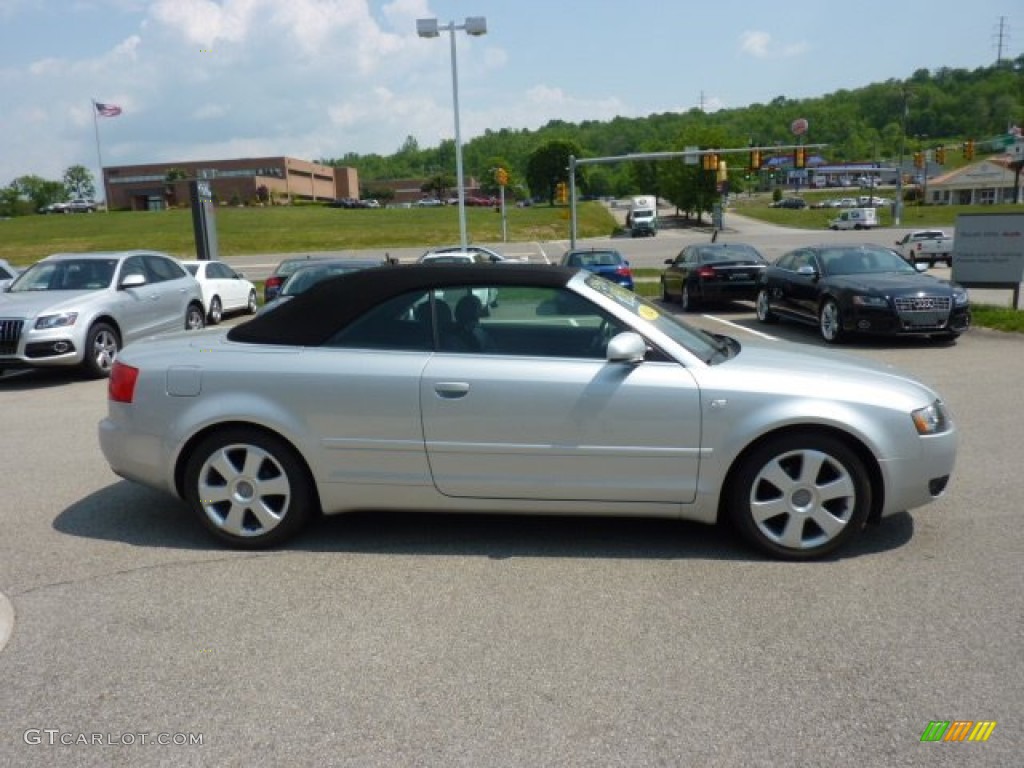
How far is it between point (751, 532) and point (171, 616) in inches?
111

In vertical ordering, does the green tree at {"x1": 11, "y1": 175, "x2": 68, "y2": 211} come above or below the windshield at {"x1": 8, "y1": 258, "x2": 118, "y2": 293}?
above

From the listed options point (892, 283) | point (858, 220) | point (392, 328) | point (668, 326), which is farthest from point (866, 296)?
point (858, 220)

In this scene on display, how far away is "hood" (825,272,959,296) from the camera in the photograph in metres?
11.6

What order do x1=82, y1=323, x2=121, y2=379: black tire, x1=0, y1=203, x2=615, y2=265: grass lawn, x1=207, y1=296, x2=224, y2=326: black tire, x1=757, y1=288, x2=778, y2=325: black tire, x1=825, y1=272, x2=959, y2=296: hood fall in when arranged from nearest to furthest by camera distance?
1. x1=82, y1=323, x2=121, y2=379: black tire
2. x1=825, y1=272, x2=959, y2=296: hood
3. x1=757, y1=288, x2=778, y2=325: black tire
4. x1=207, y1=296, x2=224, y2=326: black tire
5. x1=0, y1=203, x2=615, y2=265: grass lawn

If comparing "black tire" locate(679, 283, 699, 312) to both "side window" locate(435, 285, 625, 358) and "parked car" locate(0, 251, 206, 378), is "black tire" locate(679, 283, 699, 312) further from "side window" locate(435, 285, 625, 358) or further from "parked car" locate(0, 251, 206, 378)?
"side window" locate(435, 285, 625, 358)

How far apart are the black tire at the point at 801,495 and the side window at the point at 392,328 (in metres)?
1.81

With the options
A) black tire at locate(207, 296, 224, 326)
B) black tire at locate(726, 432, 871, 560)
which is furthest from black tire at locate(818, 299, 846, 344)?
black tire at locate(207, 296, 224, 326)

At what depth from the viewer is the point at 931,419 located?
13.9 ft

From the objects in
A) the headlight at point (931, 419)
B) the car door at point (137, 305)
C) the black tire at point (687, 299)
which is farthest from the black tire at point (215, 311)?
the headlight at point (931, 419)

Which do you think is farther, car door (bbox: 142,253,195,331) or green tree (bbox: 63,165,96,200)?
green tree (bbox: 63,165,96,200)

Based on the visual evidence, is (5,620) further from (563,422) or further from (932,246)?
(932,246)

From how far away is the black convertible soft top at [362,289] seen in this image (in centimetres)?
445

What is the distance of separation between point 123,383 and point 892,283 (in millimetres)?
10584

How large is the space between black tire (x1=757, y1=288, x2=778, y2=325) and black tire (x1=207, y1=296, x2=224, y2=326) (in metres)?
10.8
